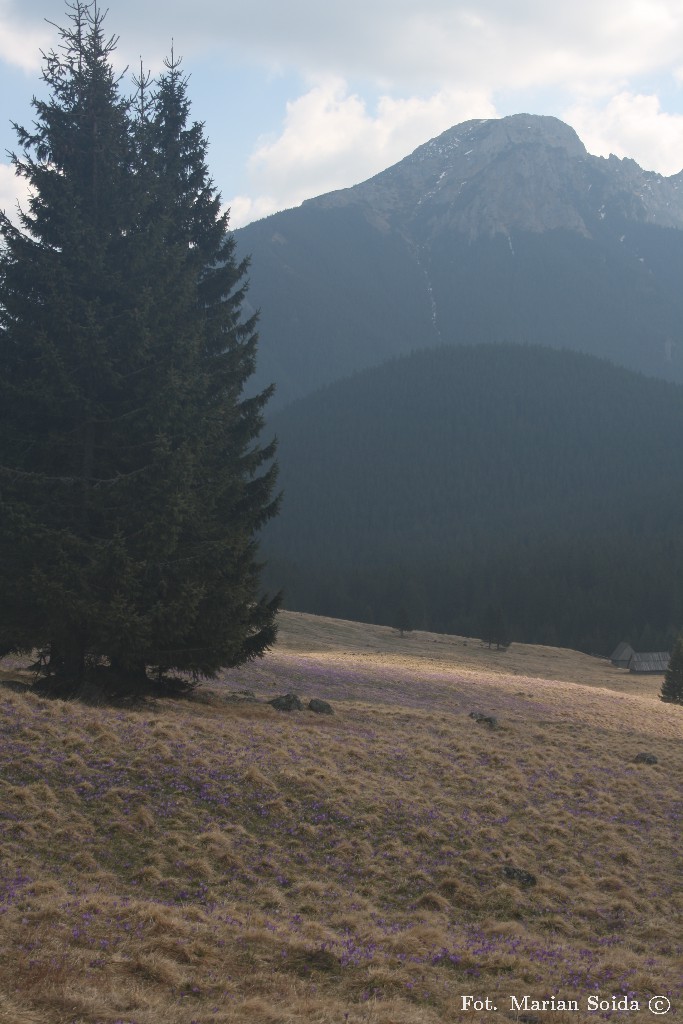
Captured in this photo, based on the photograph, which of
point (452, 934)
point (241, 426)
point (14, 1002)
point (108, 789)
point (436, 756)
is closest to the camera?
point (14, 1002)

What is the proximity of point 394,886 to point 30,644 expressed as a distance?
11.7 meters

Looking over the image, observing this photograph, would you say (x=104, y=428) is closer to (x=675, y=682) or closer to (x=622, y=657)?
(x=675, y=682)

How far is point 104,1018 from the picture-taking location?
8.20 meters

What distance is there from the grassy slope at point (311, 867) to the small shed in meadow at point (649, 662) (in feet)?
299

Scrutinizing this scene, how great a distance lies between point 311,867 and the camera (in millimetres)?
14711

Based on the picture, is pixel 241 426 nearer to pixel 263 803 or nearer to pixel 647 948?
pixel 263 803

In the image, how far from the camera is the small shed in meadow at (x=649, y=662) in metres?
111

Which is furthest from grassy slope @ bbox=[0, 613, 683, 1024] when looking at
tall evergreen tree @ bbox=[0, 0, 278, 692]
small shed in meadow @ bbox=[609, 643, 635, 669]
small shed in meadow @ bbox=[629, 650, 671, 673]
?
small shed in meadow @ bbox=[609, 643, 635, 669]

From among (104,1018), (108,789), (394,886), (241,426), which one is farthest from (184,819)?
(241,426)

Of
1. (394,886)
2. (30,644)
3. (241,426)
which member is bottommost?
(394,886)

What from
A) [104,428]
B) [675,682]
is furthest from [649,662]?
[104,428]

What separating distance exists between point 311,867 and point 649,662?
109 meters

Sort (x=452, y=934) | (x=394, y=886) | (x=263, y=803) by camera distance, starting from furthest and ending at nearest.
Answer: (x=263, y=803) → (x=394, y=886) → (x=452, y=934)

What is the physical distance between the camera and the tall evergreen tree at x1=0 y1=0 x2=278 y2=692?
19734mm
